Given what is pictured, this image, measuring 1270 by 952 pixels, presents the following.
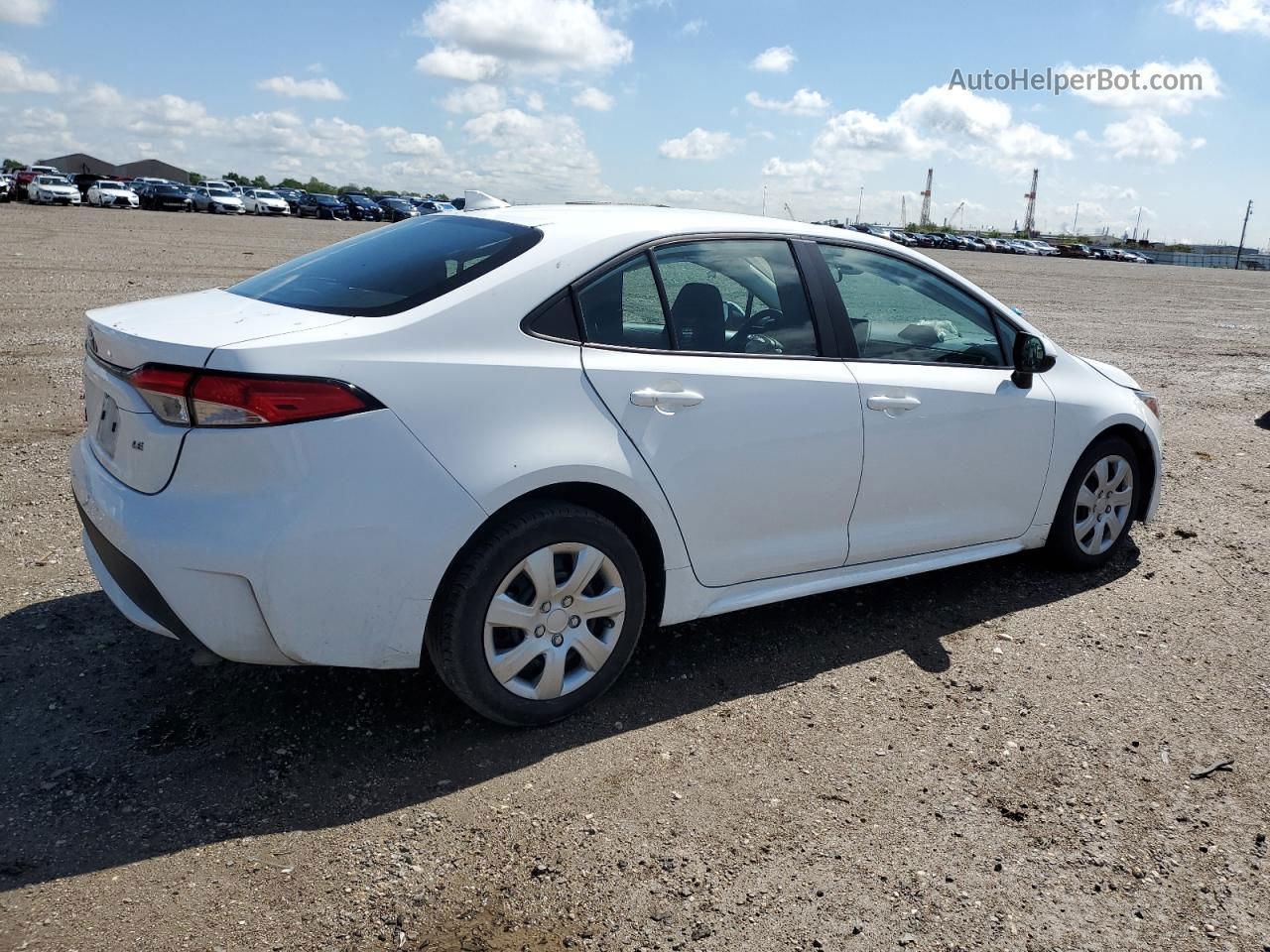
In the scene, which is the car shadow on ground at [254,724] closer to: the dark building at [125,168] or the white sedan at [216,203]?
the white sedan at [216,203]

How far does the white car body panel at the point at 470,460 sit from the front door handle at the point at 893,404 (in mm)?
39

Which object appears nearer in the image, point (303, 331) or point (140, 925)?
point (140, 925)

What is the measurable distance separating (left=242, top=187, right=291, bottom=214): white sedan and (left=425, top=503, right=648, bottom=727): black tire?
59.9 metres

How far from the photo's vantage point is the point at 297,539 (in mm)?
2947

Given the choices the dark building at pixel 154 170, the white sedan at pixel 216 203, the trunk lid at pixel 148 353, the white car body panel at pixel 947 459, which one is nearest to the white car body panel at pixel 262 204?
the white sedan at pixel 216 203

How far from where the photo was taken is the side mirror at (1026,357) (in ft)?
15.4

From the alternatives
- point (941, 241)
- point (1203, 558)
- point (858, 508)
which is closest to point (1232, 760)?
point (858, 508)

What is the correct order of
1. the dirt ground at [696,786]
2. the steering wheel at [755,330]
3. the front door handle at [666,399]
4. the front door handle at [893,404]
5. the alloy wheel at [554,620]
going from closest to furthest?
1. the dirt ground at [696,786]
2. the alloy wheel at [554,620]
3. the front door handle at [666,399]
4. the steering wheel at [755,330]
5. the front door handle at [893,404]

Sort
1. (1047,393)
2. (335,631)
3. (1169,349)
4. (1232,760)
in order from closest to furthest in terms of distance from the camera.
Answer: (335,631), (1232,760), (1047,393), (1169,349)

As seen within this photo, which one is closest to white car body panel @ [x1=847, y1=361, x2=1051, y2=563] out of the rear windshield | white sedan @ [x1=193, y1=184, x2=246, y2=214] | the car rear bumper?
the rear windshield

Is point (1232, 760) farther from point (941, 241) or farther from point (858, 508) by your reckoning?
point (941, 241)

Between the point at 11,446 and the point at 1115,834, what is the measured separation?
6338 mm

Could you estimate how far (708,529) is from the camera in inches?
149

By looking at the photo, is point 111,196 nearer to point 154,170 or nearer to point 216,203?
point 216,203
